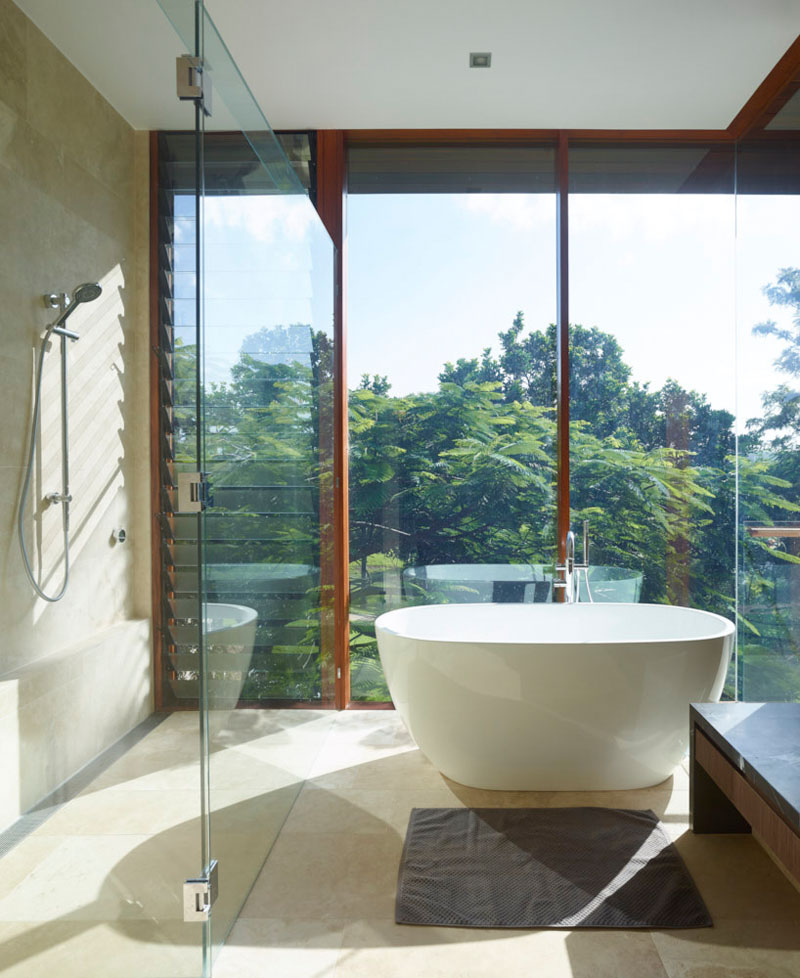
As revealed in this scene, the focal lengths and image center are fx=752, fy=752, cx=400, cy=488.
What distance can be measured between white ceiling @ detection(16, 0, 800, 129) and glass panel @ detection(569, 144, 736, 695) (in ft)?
0.95

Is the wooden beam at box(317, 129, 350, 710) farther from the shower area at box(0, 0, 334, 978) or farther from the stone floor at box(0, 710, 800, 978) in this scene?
the stone floor at box(0, 710, 800, 978)

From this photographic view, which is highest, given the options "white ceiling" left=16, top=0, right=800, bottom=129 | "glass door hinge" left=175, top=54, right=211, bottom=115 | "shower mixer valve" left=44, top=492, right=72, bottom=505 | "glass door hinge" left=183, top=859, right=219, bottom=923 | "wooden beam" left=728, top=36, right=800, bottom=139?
"white ceiling" left=16, top=0, right=800, bottom=129

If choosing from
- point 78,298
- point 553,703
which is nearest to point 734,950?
point 553,703

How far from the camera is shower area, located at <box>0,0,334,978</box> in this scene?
1781 mm

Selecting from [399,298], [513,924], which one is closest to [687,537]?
[399,298]

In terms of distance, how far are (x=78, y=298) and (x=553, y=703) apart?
2172 millimetres

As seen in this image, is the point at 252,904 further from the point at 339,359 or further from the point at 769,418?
the point at 769,418

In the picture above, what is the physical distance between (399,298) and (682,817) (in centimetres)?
260

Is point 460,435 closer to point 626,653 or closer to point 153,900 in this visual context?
point 626,653

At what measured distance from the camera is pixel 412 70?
310cm

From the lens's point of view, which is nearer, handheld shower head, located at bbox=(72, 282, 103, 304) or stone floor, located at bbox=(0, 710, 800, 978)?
stone floor, located at bbox=(0, 710, 800, 978)

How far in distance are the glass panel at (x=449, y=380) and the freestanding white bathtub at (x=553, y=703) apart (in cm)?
97

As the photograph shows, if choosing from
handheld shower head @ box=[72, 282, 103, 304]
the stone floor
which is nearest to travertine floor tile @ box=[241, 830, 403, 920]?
the stone floor

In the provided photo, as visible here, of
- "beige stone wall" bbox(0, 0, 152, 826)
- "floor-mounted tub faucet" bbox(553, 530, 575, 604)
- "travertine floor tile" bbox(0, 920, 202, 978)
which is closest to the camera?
"travertine floor tile" bbox(0, 920, 202, 978)
